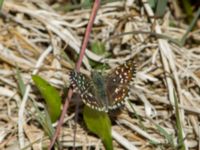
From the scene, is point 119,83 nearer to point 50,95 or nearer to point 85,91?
point 85,91

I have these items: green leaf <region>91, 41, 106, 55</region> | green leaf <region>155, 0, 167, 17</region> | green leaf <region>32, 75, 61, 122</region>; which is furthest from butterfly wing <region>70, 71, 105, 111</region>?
green leaf <region>155, 0, 167, 17</region>

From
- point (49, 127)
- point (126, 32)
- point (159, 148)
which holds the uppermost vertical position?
point (126, 32)

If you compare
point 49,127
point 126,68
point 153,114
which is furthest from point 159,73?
point 49,127

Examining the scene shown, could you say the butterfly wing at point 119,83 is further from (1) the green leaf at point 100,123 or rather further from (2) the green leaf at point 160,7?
(2) the green leaf at point 160,7

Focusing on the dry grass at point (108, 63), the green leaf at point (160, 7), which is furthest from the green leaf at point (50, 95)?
the green leaf at point (160, 7)

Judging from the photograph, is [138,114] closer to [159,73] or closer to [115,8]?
[159,73]

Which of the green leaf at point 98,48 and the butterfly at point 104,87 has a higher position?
the green leaf at point 98,48
